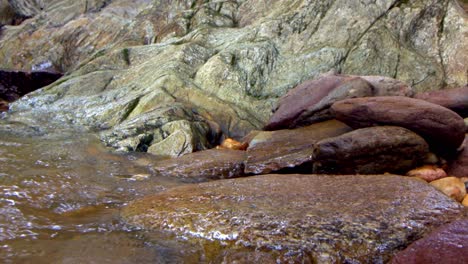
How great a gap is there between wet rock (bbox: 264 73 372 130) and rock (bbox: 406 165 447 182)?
6.48ft

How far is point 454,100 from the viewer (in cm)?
805

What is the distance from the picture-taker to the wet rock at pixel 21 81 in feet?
51.4

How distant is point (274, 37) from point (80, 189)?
25.0 ft

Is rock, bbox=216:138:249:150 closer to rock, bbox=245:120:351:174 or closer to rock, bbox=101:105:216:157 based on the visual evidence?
rock, bbox=101:105:216:157

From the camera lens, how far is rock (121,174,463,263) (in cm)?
404

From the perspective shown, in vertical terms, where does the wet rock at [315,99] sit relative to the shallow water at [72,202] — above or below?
above

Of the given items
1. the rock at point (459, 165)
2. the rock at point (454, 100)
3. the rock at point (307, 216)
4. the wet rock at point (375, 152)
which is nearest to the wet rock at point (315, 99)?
the rock at point (454, 100)

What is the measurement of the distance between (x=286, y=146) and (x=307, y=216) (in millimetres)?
3016

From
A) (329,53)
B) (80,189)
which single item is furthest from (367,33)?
(80,189)

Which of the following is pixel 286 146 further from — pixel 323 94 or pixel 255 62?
pixel 255 62

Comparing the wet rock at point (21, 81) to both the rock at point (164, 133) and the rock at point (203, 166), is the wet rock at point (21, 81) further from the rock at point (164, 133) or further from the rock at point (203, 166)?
the rock at point (203, 166)

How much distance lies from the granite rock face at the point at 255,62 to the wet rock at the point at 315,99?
4.08 ft

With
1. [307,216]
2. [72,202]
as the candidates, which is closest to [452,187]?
[307,216]

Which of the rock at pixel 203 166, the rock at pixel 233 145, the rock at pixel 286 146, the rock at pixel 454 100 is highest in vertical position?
the rock at pixel 454 100
